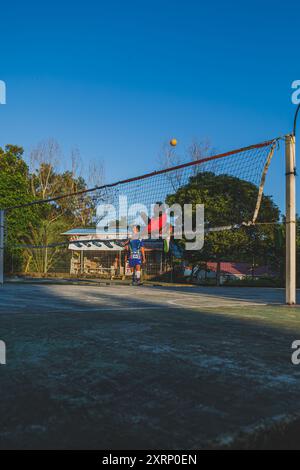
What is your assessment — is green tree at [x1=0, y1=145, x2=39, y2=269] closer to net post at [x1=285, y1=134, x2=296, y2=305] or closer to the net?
the net

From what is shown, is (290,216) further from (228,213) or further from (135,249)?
(228,213)

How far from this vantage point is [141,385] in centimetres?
155

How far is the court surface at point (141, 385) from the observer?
111cm

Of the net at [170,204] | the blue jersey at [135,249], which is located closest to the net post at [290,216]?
the net at [170,204]

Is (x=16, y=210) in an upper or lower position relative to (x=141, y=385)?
upper

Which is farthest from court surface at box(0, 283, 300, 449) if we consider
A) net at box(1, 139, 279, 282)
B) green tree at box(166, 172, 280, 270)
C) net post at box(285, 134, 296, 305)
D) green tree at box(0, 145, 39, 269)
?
green tree at box(0, 145, 39, 269)

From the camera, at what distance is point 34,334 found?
8.57 ft

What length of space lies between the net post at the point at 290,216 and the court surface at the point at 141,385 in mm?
2838

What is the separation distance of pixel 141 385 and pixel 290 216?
475 cm

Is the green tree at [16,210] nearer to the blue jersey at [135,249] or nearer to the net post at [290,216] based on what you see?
the blue jersey at [135,249]

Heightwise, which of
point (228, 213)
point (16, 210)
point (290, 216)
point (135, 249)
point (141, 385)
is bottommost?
point (141, 385)

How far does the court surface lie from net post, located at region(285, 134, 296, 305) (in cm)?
284

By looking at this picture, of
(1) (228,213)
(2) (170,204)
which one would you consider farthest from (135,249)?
(2) (170,204)

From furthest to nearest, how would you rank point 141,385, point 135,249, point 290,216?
point 135,249, point 290,216, point 141,385
